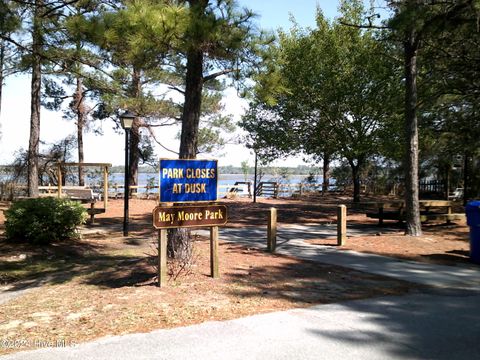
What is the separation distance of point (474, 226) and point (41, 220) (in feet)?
30.7

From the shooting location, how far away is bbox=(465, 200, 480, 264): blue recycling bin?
8.51m

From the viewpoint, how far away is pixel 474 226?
28.1 ft

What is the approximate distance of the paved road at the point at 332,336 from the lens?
3.97 m

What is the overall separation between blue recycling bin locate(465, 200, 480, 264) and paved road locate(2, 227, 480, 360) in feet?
8.85

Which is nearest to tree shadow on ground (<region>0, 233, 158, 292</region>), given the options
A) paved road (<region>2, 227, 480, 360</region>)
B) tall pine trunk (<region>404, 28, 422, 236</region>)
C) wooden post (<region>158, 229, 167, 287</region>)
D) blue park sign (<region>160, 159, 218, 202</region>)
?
wooden post (<region>158, 229, 167, 287</region>)

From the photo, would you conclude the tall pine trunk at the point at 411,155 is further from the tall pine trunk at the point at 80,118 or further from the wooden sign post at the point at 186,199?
the tall pine trunk at the point at 80,118

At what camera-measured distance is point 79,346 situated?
4.11m

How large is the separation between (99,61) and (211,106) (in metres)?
16.7

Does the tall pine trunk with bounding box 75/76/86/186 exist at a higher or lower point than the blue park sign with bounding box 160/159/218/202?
higher

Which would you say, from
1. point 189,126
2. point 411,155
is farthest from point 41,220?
point 411,155

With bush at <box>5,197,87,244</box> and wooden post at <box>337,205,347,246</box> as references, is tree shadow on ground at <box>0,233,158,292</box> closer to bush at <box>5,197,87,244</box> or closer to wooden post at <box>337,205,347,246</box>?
bush at <box>5,197,87,244</box>

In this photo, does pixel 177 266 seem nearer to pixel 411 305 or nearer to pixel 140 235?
pixel 411 305

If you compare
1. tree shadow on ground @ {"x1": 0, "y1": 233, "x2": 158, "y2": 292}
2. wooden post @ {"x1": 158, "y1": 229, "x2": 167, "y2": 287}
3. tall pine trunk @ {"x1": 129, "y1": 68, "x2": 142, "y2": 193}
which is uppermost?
tall pine trunk @ {"x1": 129, "y1": 68, "x2": 142, "y2": 193}

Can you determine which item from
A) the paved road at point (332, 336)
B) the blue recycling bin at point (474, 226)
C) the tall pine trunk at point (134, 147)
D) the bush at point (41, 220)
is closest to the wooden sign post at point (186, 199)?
the paved road at point (332, 336)
